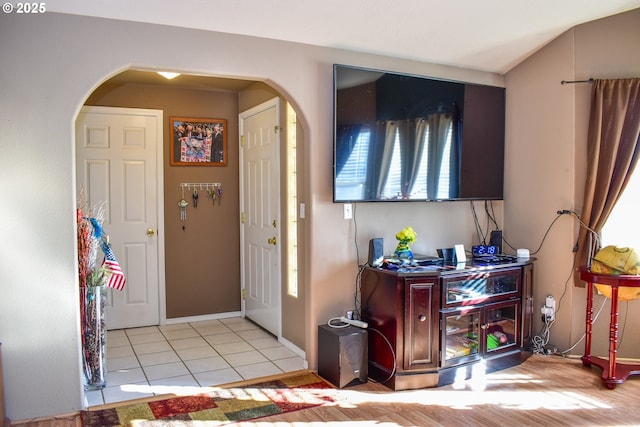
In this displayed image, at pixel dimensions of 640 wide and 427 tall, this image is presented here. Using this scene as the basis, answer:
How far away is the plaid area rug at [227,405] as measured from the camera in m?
2.87

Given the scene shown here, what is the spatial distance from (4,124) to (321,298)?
7.26ft

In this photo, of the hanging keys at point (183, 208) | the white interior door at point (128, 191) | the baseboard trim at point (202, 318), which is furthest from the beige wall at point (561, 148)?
the white interior door at point (128, 191)

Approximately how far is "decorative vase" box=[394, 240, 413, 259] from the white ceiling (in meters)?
1.42

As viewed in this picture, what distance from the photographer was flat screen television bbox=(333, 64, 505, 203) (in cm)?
348

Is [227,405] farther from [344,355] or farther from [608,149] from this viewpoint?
[608,149]

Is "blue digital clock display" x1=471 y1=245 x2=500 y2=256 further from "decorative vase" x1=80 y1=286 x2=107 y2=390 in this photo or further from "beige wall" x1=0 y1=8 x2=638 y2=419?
"decorative vase" x1=80 y1=286 x2=107 y2=390

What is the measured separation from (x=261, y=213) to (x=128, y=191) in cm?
129

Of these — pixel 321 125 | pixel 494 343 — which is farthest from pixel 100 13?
pixel 494 343

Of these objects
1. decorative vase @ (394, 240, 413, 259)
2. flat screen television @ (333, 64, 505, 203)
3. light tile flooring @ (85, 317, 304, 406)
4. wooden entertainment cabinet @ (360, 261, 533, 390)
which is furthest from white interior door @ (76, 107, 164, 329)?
decorative vase @ (394, 240, 413, 259)

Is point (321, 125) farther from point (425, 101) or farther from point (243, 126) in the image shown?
point (243, 126)

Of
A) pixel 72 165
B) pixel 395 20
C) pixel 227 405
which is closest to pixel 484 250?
pixel 395 20

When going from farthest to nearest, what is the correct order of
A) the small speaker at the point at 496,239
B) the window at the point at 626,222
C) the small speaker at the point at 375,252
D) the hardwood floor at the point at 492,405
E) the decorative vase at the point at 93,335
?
1. the small speaker at the point at 496,239
2. the window at the point at 626,222
3. the small speaker at the point at 375,252
4. the decorative vase at the point at 93,335
5. the hardwood floor at the point at 492,405

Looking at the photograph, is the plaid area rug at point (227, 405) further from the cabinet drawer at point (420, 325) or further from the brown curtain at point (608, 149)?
the brown curtain at point (608, 149)

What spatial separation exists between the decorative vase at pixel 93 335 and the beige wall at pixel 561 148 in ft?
11.0
